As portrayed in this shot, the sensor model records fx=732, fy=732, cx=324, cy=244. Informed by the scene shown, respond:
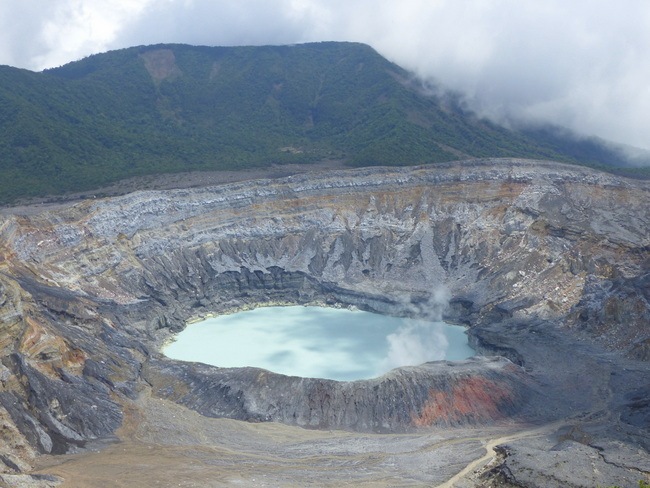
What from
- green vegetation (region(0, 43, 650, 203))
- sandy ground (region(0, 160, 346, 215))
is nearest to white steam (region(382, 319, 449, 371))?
sandy ground (region(0, 160, 346, 215))

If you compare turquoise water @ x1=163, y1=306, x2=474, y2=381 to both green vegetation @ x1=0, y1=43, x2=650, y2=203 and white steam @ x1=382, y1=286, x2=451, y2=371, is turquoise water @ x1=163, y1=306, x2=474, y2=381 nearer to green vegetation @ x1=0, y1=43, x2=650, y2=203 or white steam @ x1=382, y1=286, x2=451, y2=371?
white steam @ x1=382, y1=286, x2=451, y2=371

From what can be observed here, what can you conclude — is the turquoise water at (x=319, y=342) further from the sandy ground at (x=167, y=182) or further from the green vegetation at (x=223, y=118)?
the green vegetation at (x=223, y=118)

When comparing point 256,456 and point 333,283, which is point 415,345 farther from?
point 256,456

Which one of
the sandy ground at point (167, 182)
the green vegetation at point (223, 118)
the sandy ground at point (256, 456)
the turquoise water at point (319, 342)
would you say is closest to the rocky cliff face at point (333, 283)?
the sandy ground at point (256, 456)

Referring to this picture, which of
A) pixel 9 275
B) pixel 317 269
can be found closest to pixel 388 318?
pixel 317 269

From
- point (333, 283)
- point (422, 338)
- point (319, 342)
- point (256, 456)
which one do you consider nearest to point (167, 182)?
point (333, 283)

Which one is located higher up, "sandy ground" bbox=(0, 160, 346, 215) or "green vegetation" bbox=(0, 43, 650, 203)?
"green vegetation" bbox=(0, 43, 650, 203)
